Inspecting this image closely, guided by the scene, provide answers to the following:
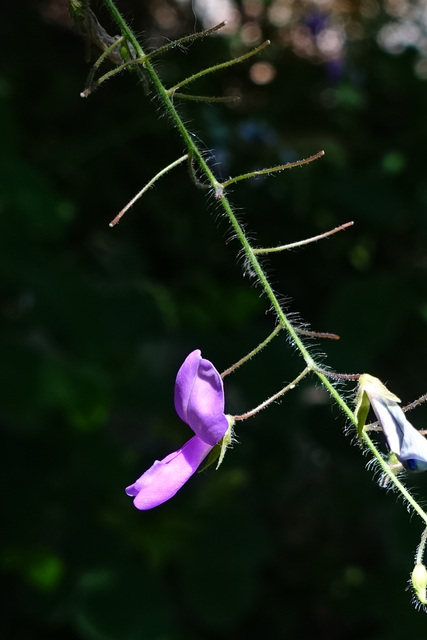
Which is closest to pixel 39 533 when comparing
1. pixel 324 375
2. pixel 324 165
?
pixel 324 165

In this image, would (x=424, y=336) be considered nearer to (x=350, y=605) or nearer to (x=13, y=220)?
(x=350, y=605)

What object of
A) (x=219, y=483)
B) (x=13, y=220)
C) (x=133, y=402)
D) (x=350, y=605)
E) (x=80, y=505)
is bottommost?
(x=350, y=605)

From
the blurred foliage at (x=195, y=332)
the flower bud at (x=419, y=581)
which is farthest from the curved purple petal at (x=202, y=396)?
the blurred foliage at (x=195, y=332)

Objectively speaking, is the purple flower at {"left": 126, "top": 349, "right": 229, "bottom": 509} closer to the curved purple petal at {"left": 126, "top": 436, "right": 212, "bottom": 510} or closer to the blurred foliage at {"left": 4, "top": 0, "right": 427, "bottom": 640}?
the curved purple petal at {"left": 126, "top": 436, "right": 212, "bottom": 510}

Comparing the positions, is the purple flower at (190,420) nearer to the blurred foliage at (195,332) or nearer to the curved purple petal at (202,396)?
the curved purple petal at (202,396)

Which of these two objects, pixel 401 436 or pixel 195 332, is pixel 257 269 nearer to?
pixel 401 436

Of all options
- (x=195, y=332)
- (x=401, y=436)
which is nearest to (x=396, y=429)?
(x=401, y=436)

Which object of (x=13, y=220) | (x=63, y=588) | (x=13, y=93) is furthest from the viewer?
(x=13, y=93)
